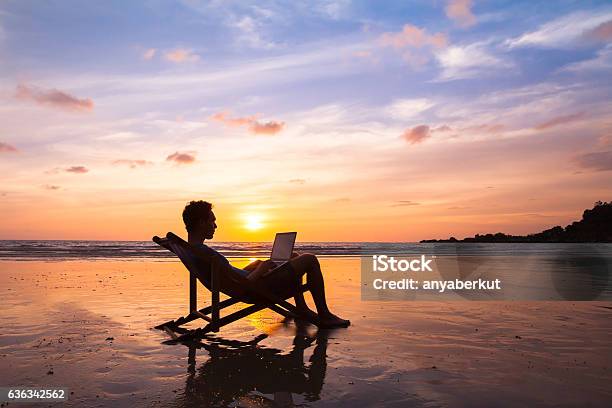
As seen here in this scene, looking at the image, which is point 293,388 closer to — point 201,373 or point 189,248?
point 201,373

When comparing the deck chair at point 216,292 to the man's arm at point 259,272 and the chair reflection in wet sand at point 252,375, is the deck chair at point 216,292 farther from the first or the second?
the chair reflection in wet sand at point 252,375

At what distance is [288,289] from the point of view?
7.07m

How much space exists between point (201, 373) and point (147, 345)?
150cm

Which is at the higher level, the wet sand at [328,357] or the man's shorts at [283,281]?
the man's shorts at [283,281]

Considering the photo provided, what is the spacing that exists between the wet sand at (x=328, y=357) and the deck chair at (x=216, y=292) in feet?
0.73

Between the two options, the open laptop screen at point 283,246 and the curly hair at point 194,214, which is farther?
the open laptop screen at point 283,246

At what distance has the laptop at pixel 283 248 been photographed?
7211 millimetres

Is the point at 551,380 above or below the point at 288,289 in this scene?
below

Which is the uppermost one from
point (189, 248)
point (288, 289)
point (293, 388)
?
point (189, 248)

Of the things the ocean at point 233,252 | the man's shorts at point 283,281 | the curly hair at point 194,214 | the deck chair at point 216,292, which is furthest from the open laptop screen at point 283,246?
the ocean at point 233,252

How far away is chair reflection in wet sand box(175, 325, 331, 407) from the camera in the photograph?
13.1ft

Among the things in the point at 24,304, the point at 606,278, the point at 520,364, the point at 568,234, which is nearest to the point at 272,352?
the point at 520,364

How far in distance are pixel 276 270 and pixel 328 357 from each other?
181 cm

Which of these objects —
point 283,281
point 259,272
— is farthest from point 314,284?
point 259,272
